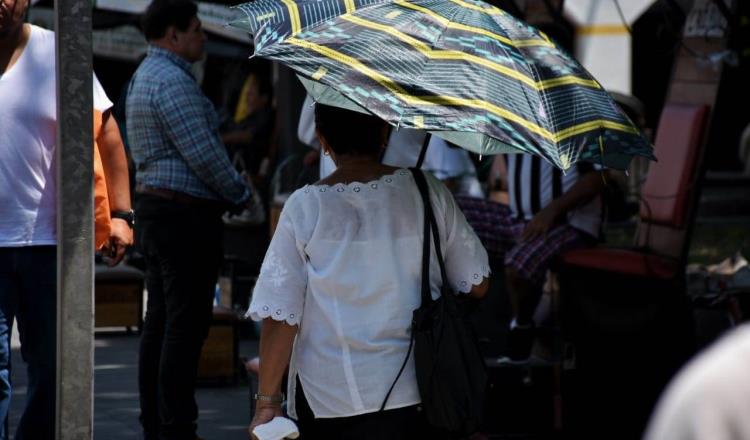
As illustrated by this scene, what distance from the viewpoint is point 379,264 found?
3521 mm

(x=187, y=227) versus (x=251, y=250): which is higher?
(x=187, y=227)

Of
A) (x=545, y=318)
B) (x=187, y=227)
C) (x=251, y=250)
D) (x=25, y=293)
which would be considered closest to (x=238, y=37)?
(x=251, y=250)

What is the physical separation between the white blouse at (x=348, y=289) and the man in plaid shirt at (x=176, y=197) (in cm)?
207

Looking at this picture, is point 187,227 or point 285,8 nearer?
point 285,8

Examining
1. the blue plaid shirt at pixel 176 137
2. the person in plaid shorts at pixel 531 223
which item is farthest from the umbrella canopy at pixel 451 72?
the person in plaid shorts at pixel 531 223

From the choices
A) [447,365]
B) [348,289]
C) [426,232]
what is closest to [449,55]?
[426,232]

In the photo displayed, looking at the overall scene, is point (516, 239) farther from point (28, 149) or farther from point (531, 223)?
point (28, 149)

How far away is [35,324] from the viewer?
175 inches

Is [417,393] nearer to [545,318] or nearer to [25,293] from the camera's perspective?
[25,293]

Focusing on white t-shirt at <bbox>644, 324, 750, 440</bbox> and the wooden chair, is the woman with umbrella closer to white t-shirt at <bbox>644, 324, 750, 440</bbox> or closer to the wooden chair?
white t-shirt at <bbox>644, 324, 750, 440</bbox>

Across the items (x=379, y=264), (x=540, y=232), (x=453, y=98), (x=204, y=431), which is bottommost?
(x=204, y=431)

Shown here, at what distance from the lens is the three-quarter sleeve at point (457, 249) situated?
12.0ft

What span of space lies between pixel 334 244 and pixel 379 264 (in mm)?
130

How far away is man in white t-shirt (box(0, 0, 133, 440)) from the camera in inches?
172
